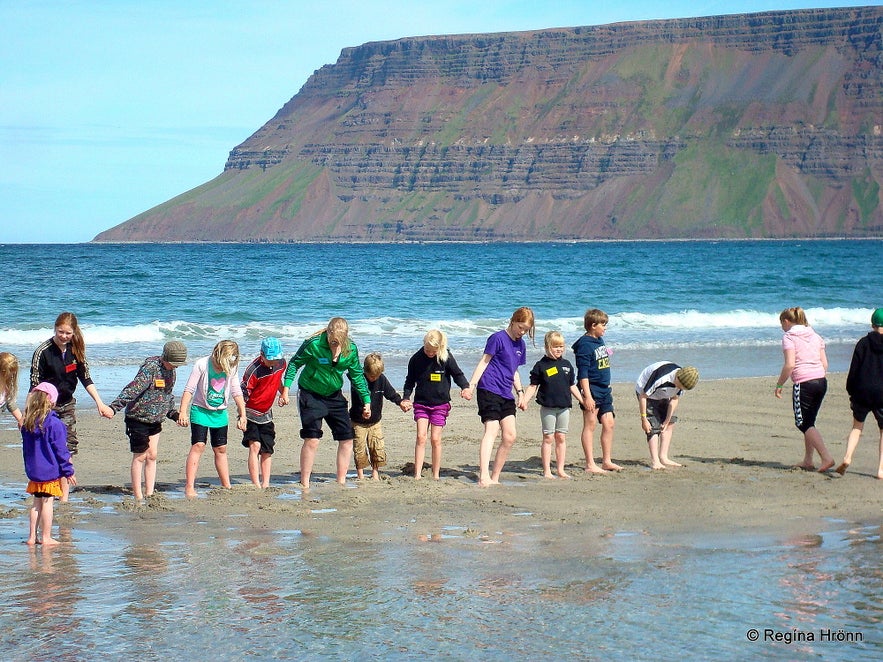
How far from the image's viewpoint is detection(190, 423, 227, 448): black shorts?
8500 mm

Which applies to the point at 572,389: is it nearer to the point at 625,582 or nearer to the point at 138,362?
the point at 625,582

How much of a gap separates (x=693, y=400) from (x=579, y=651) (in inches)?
388

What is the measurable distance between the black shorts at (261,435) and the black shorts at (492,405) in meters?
1.82

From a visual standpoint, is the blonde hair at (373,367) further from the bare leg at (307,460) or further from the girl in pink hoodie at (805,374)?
the girl in pink hoodie at (805,374)

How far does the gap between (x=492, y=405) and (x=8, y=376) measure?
390 centimetres

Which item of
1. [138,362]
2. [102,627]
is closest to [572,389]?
[102,627]

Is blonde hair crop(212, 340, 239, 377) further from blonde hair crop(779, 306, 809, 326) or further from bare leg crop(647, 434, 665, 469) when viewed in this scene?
blonde hair crop(779, 306, 809, 326)

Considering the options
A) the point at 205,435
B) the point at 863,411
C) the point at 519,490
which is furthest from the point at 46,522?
the point at 863,411

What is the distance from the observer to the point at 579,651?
4812mm

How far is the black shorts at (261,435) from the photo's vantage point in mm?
8953

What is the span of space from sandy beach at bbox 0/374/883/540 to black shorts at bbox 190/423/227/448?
412mm

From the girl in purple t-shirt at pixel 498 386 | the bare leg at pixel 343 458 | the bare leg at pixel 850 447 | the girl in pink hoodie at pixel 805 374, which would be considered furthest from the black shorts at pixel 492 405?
the bare leg at pixel 850 447

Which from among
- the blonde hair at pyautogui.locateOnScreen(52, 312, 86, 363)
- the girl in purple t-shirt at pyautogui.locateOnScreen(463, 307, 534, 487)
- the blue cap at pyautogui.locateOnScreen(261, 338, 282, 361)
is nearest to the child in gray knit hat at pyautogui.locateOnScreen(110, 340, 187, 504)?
the blonde hair at pyautogui.locateOnScreen(52, 312, 86, 363)

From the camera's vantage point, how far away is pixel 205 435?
8547mm
